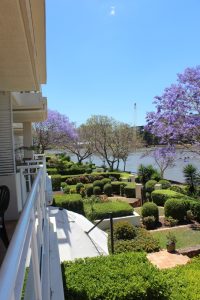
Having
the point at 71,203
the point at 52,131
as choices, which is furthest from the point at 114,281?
the point at 52,131

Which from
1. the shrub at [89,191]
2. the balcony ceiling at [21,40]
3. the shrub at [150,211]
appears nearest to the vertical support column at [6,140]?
the balcony ceiling at [21,40]

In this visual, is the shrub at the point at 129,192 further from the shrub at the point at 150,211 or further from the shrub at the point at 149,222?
the shrub at the point at 149,222

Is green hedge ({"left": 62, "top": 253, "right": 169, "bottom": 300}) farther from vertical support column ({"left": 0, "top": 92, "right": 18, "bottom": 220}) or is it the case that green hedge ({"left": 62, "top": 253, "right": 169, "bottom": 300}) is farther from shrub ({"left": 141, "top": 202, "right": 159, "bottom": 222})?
shrub ({"left": 141, "top": 202, "right": 159, "bottom": 222})

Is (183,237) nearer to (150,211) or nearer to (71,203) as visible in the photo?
(150,211)

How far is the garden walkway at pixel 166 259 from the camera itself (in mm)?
9734

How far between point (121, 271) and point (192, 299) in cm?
139

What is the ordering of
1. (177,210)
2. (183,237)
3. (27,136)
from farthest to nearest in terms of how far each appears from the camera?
1. (27,136)
2. (177,210)
3. (183,237)

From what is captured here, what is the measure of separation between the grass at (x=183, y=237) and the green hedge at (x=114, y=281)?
6.87 m

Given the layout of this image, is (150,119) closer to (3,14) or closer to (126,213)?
(126,213)

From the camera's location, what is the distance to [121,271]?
16.5 feet

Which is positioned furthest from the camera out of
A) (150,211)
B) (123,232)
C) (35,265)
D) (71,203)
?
(150,211)

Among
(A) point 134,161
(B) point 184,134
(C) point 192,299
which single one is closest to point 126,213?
→ (B) point 184,134

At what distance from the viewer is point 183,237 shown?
42.4 feet

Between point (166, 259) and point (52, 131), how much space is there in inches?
951
